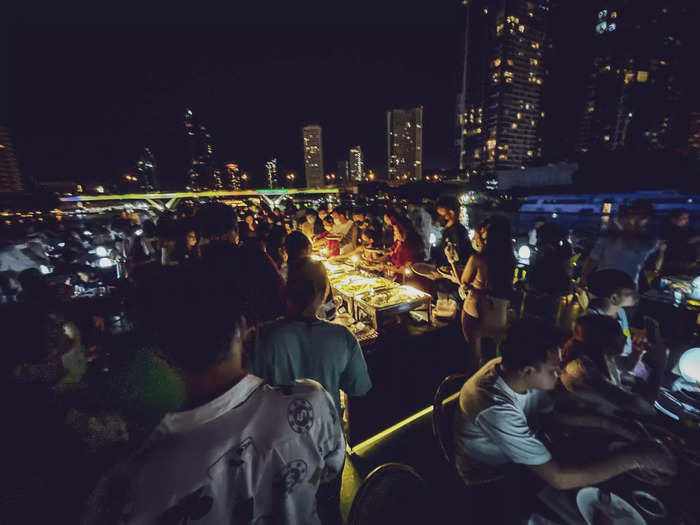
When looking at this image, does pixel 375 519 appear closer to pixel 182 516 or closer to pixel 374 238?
pixel 182 516

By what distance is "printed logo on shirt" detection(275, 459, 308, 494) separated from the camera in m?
1.07

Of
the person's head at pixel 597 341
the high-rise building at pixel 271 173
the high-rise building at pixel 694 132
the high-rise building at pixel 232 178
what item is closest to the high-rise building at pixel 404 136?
the high-rise building at pixel 271 173

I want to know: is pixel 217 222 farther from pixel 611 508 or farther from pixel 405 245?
pixel 611 508

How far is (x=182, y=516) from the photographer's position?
88 centimetres

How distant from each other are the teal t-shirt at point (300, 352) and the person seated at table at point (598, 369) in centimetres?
192

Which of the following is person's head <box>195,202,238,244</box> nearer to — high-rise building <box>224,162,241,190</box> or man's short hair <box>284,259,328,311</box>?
man's short hair <box>284,259,328,311</box>

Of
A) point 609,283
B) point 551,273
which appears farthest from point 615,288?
point 551,273

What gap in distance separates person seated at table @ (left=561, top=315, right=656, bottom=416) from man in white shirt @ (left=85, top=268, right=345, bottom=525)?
7.12ft

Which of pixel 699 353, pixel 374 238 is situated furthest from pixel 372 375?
pixel 374 238

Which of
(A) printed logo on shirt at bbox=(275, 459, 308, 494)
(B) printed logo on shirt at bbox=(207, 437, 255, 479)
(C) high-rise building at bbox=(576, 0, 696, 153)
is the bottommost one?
(A) printed logo on shirt at bbox=(275, 459, 308, 494)

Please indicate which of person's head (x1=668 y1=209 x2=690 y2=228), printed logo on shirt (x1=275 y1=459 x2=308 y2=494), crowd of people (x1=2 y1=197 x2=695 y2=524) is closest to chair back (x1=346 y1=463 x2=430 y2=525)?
crowd of people (x1=2 y1=197 x2=695 y2=524)

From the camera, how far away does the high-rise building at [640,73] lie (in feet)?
128

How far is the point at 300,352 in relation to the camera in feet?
7.12

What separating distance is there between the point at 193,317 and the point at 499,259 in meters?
3.71
